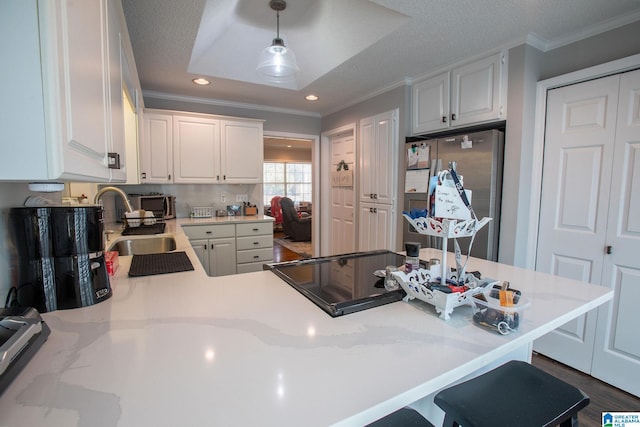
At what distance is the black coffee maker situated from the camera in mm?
920

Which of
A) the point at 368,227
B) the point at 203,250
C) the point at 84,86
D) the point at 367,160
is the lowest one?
the point at 203,250

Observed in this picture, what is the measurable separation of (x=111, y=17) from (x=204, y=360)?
1322 millimetres

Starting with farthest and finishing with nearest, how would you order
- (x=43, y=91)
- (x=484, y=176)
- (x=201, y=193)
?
1. (x=201, y=193)
2. (x=484, y=176)
3. (x=43, y=91)

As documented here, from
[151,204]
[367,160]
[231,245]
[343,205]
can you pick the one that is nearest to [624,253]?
[367,160]

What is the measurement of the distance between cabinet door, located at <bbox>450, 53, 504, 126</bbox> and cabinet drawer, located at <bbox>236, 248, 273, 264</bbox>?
2470mm

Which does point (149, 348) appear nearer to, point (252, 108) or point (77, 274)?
point (77, 274)

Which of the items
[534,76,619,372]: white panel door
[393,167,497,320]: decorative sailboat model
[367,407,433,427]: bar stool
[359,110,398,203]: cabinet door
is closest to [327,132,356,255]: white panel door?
[359,110,398,203]: cabinet door

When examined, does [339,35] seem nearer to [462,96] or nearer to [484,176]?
[462,96]

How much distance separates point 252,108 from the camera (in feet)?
12.9

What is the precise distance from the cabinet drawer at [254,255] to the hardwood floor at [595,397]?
2785 millimetres

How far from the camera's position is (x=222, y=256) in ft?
11.1

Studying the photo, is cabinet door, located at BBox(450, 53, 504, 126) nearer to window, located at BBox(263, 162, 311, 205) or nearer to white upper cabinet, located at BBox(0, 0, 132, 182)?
white upper cabinet, located at BBox(0, 0, 132, 182)

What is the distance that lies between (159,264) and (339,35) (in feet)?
7.28

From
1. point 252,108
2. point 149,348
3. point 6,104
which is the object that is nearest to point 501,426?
point 149,348
